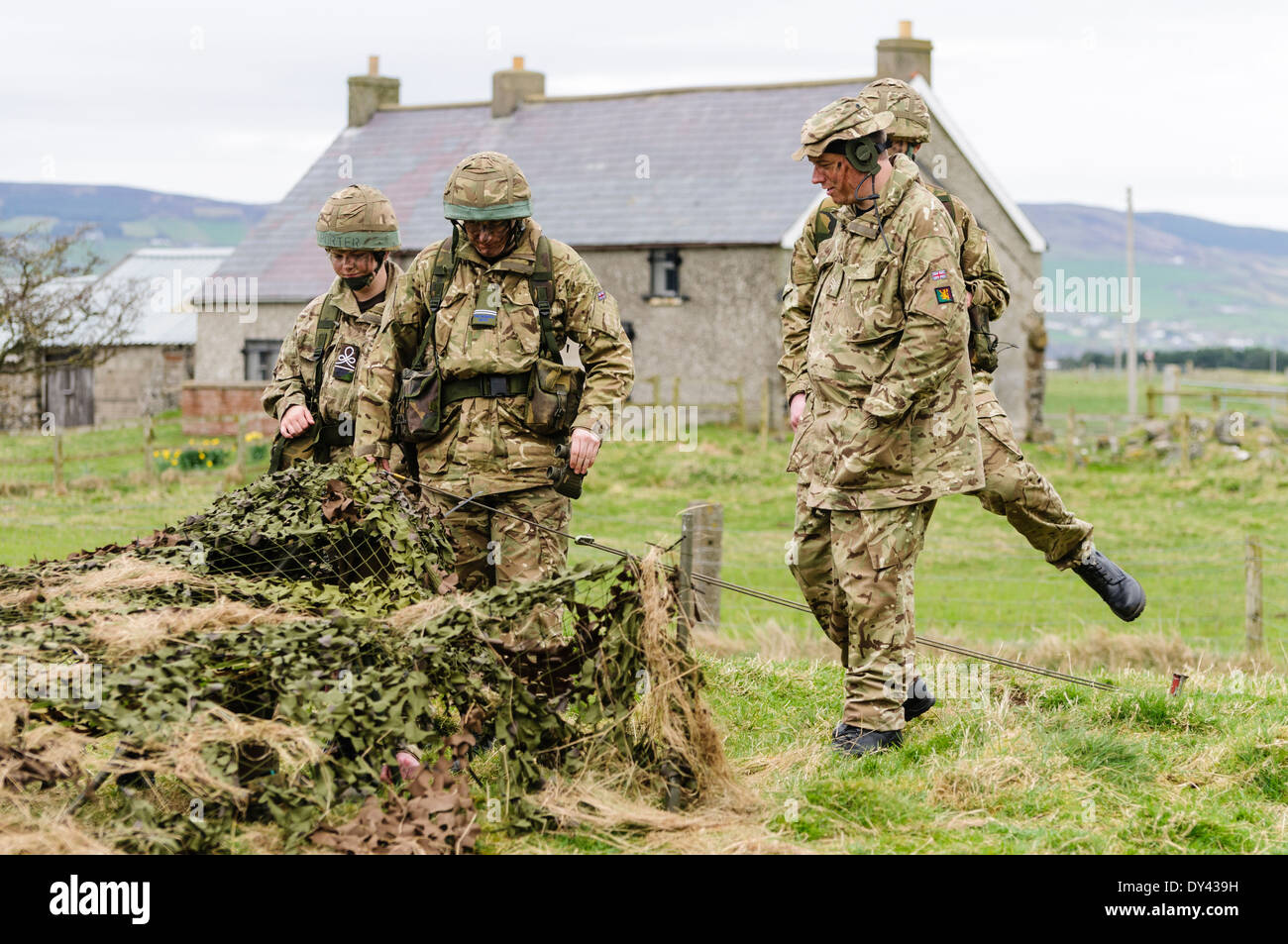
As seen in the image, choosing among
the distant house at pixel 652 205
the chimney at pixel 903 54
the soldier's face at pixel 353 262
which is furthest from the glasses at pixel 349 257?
the chimney at pixel 903 54

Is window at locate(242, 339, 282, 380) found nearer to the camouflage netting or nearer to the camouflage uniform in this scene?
the camouflage uniform

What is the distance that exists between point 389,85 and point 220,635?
3431cm

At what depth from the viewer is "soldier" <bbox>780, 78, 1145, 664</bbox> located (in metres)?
6.34

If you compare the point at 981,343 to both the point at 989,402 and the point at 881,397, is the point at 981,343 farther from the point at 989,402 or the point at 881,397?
the point at 881,397

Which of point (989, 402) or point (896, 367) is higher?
point (896, 367)

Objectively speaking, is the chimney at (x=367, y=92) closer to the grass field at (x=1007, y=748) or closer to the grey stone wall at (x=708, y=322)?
the grey stone wall at (x=708, y=322)

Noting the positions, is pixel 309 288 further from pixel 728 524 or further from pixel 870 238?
pixel 870 238

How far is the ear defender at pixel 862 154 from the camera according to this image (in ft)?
18.0

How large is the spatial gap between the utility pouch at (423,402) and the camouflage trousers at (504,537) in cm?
24

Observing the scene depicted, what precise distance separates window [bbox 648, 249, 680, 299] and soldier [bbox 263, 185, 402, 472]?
73.4ft

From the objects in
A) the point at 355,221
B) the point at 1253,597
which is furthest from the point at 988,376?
the point at 1253,597

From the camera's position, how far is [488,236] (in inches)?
242

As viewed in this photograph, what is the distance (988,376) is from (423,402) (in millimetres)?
2526

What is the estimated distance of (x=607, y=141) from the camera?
1296 inches
